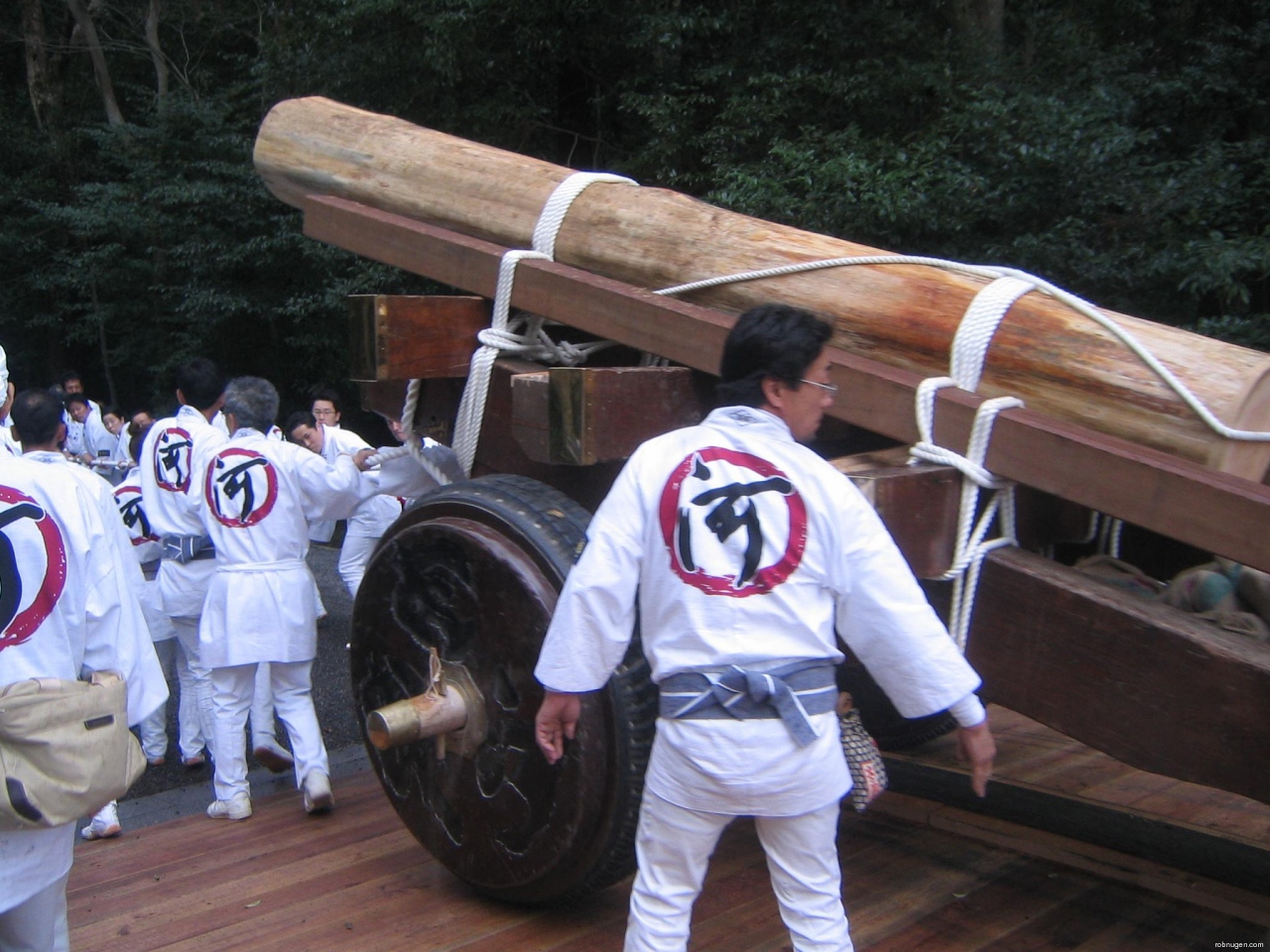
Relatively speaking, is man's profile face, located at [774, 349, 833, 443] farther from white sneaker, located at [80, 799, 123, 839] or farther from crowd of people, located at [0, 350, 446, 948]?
white sneaker, located at [80, 799, 123, 839]

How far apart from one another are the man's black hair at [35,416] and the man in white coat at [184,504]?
1741 mm

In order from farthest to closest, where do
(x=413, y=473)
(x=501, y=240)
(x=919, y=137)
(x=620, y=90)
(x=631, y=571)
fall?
(x=620, y=90), (x=919, y=137), (x=413, y=473), (x=501, y=240), (x=631, y=571)

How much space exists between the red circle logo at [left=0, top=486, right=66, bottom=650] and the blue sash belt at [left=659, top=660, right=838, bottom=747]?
1307mm

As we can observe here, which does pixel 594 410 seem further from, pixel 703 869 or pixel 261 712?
pixel 261 712

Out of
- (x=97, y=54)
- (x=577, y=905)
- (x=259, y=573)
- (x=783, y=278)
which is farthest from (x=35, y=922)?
(x=97, y=54)

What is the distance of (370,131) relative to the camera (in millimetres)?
3615

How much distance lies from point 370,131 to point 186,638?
8.11 ft

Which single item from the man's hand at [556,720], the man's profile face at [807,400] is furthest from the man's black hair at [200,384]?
the man's profile face at [807,400]

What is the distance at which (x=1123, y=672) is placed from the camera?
211 centimetres

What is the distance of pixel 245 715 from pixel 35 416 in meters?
1.68

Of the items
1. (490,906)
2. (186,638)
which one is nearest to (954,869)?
(490,906)

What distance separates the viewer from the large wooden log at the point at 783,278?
7.35ft

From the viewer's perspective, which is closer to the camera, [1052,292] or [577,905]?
[1052,292]

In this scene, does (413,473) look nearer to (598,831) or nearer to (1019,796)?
(598,831)
